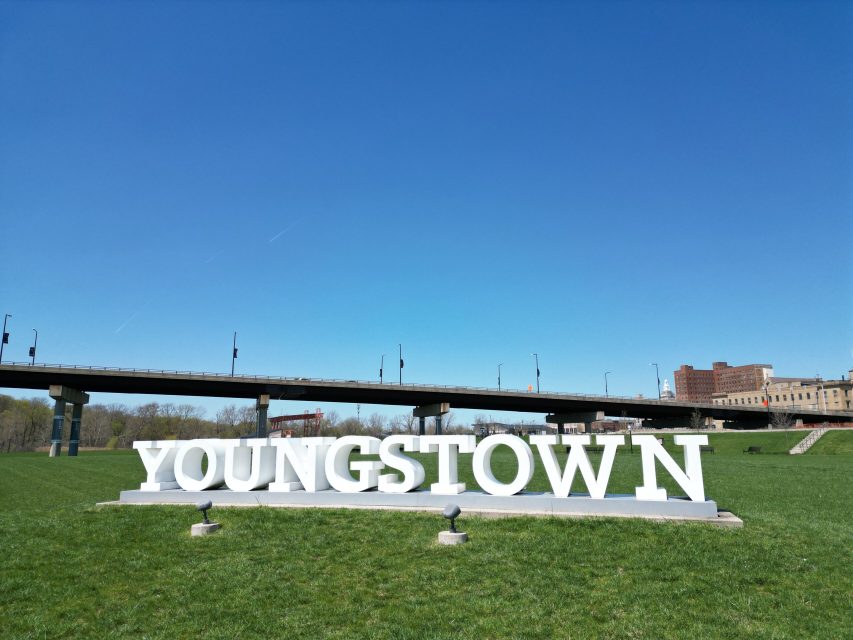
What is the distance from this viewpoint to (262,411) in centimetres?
9612

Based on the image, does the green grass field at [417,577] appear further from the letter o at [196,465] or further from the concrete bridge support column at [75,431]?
the concrete bridge support column at [75,431]

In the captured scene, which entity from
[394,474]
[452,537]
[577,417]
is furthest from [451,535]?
[577,417]

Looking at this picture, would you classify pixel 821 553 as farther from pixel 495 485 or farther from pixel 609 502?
pixel 495 485

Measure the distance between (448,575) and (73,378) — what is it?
78.7 metres

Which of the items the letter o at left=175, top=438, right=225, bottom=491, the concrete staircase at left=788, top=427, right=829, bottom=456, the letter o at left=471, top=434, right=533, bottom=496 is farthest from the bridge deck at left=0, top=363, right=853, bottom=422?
the letter o at left=471, top=434, right=533, bottom=496

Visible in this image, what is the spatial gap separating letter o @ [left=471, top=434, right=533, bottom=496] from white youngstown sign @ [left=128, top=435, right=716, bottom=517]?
0.10 feet

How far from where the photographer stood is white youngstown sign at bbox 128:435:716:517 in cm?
1723

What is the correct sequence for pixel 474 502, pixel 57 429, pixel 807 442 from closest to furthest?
pixel 474 502 → pixel 807 442 → pixel 57 429

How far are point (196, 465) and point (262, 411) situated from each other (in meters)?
76.1

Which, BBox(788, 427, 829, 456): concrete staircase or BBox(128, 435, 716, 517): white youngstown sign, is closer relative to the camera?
BBox(128, 435, 716, 517): white youngstown sign

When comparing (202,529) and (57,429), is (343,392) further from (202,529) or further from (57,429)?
(202,529)

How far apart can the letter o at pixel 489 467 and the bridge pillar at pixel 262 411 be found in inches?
3126

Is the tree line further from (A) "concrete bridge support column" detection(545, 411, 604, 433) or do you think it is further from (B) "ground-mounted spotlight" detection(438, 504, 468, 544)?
(B) "ground-mounted spotlight" detection(438, 504, 468, 544)

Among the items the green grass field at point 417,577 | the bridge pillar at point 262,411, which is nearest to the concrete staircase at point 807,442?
the green grass field at point 417,577
